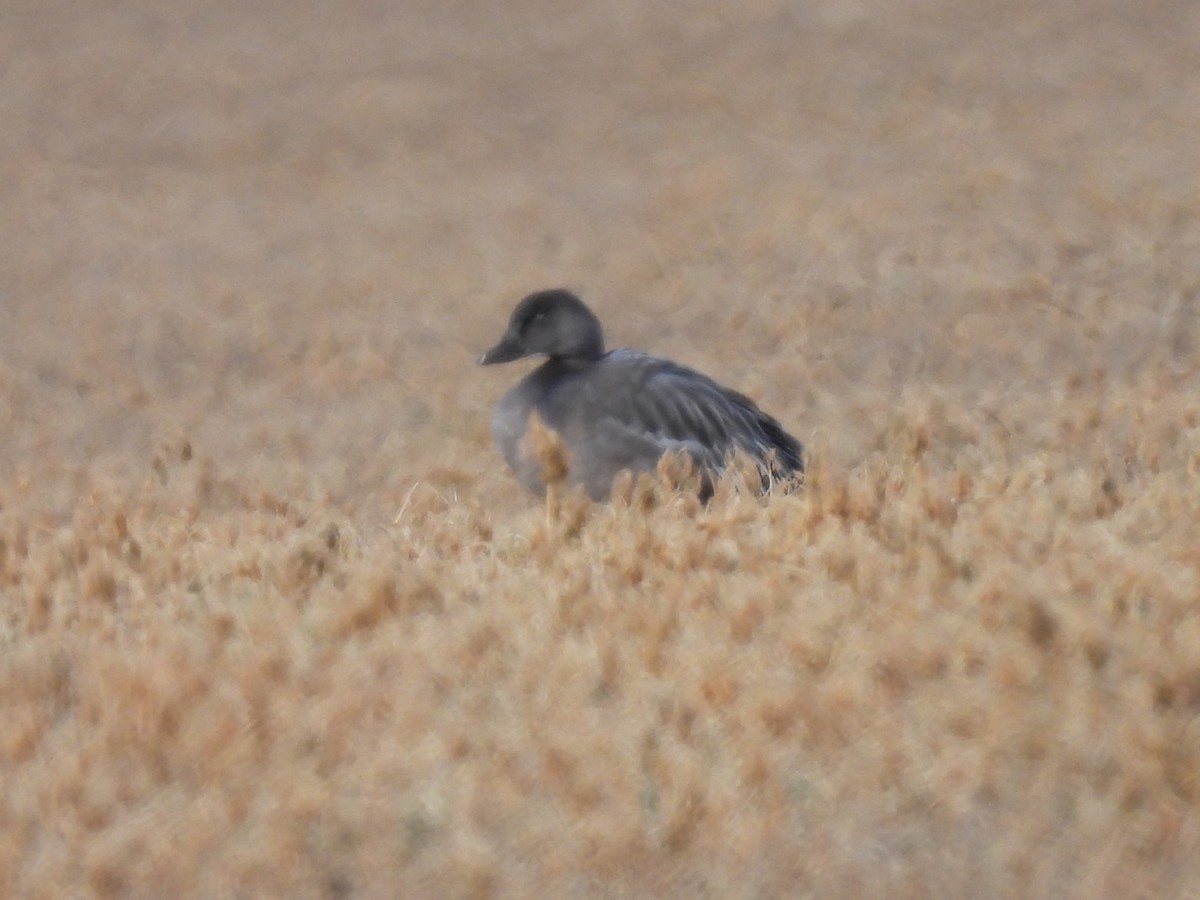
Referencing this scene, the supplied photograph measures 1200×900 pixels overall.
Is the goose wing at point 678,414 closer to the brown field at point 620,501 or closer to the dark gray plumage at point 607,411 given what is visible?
the dark gray plumage at point 607,411

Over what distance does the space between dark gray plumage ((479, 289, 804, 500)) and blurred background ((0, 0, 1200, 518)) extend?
48cm

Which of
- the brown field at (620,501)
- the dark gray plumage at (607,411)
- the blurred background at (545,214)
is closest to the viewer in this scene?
the brown field at (620,501)

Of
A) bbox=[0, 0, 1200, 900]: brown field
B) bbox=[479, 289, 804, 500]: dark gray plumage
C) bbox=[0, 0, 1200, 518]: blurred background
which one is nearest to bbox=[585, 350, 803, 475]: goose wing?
bbox=[479, 289, 804, 500]: dark gray plumage

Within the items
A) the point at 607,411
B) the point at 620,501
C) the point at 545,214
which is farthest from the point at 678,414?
the point at 545,214

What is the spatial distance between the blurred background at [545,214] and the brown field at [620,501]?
0.07m

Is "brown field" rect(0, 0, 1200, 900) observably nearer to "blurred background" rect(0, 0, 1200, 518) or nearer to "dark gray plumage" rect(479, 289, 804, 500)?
"blurred background" rect(0, 0, 1200, 518)

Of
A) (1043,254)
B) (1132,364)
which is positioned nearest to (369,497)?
(1132,364)

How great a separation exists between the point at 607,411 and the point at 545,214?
9.31 metres

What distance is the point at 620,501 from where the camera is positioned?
246 inches

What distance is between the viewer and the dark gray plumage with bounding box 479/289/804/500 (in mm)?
7363

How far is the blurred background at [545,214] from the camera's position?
1126 centimetres

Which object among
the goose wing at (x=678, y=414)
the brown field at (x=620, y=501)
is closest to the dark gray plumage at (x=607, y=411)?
the goose wing at (x=678, y=414)

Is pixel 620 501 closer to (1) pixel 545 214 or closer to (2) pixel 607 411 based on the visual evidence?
(2) pixel 607 411

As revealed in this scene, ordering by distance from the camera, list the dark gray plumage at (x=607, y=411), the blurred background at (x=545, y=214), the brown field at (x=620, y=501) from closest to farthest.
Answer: the brown field at (x=620, y=501) < the dark gray plumage at (x=607, y=411) < the blurred background at (x=545, y=214)
